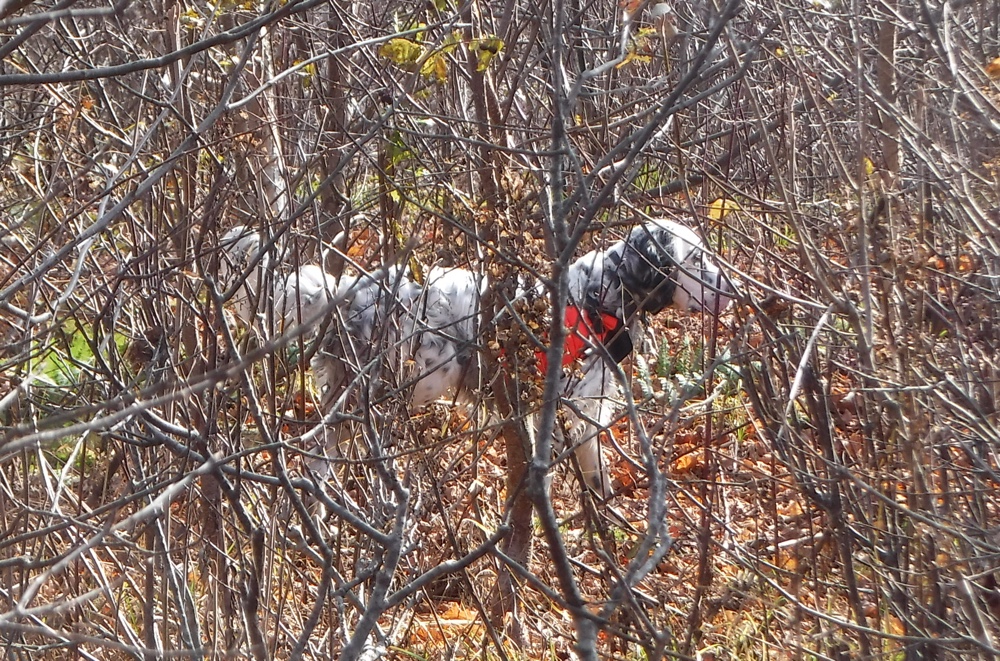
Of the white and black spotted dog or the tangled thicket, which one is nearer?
the tangled thicket

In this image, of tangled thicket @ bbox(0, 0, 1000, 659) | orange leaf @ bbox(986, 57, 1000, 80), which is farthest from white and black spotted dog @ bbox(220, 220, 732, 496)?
orange leaf @ bbox(986, 57, 1000, 80)

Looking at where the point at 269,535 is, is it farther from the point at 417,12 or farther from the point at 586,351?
the point at 417,12

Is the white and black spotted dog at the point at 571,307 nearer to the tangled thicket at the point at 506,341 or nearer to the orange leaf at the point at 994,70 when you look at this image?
the tangled thicket at the point at 506,341

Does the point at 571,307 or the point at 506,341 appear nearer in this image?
the point at 506,341

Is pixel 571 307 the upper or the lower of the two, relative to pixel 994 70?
upper

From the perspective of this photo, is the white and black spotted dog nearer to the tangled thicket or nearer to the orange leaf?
the tangled thicket

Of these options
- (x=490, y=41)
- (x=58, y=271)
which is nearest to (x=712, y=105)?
(x=490, y=41)

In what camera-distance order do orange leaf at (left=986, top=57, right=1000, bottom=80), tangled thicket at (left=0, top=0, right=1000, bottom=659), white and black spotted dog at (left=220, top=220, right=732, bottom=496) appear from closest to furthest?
tangled thicket at (left=0, top=0, right=1000, bottom=659) → orange leaf at (left=986, top=57, right=1000, bottom=80) → white and black spotted dog at (left=220, top=220, right=732, bottom=496)

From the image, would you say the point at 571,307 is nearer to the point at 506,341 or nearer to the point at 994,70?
the point at 506,341

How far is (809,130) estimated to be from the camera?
4.04 m

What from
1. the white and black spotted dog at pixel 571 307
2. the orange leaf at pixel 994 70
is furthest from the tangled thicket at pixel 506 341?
the white and black spotted dog at pixel 571 307

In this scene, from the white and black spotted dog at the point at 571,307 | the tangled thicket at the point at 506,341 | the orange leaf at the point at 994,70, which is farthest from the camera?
the white and black spotted dog at the point at 571,307

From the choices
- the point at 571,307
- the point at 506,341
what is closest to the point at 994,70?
the point at 506,341

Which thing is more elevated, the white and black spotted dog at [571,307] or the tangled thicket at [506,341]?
the white and black spotted dog at [571,307]
